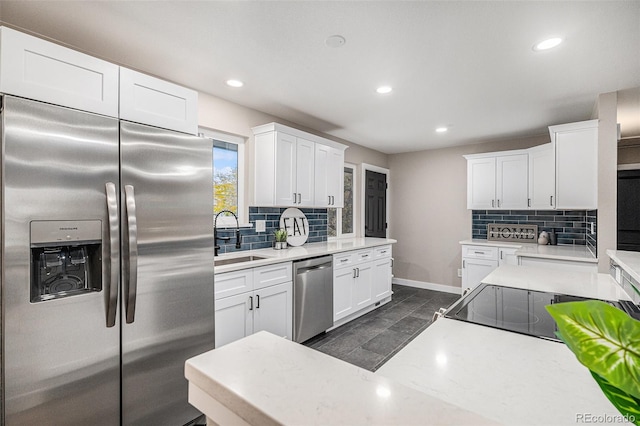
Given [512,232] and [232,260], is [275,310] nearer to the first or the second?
[232,260]

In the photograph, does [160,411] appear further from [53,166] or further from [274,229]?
[274,229]

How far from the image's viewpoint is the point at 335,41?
2.04m

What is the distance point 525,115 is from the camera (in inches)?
141

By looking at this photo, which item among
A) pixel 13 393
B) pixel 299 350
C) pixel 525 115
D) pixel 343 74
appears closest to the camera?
pixel 299 350

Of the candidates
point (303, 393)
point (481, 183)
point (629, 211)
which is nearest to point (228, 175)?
point (303, 393)

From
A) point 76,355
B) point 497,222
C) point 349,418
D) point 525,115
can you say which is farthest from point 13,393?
point 497,222

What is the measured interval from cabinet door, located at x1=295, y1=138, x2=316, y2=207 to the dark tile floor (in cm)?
153

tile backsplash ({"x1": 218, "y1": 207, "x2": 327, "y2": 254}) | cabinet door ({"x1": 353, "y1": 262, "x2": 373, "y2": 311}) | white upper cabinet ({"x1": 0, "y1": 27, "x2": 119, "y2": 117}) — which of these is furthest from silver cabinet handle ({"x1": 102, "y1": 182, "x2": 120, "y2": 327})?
cabinet door ({"x1": 353, "y1": 262, "x2": 373, "y2": 311})

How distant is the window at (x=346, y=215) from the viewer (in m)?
4.78

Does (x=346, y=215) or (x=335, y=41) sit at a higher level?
(x=335, y=41)

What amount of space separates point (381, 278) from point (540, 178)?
8.13 ft

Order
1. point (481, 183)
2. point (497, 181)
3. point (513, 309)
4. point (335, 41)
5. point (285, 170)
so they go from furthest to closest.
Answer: point (481, 183), point (497, 181), point (285, 170), point (335, 41), point (513, 309)

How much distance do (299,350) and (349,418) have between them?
0.26 metres

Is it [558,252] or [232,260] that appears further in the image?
[558,252]
